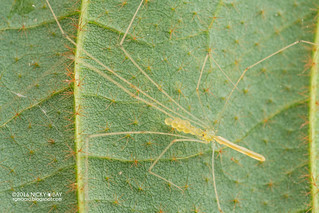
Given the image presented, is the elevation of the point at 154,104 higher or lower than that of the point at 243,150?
higher

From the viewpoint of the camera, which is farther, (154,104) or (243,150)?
(154,104)

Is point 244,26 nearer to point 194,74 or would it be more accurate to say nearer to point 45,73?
point 194,74

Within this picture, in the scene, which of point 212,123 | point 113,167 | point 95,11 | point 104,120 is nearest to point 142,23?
point 95,11

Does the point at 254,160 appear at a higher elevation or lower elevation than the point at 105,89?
lower

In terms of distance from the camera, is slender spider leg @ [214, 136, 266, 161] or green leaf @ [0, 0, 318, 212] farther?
slender spider leg @ [214, 136, 266, 161]

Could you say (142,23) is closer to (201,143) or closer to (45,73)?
(45,73)

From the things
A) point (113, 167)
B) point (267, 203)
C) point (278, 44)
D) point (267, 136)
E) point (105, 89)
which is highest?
point (278, 44)

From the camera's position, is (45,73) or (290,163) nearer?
(45,73)

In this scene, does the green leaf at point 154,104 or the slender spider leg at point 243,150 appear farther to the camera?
the slender spider leg at point 243,150
